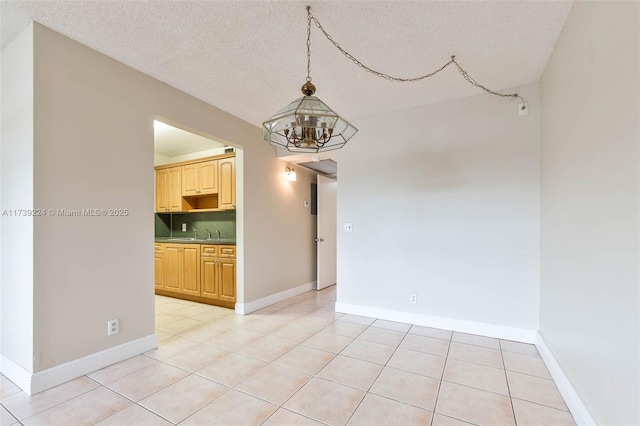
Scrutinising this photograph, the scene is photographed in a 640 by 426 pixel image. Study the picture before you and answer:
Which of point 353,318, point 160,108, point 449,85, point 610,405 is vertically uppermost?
point 449,85

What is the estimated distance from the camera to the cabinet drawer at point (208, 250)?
13.4ft

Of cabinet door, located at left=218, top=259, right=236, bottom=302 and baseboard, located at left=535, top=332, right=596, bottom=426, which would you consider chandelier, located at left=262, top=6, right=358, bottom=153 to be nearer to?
baseboard, located at left=535, top=332, right=596, bottom=426

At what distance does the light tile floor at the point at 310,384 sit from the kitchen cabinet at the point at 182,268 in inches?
47.2

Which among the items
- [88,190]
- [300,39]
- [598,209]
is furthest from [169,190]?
[598,209]

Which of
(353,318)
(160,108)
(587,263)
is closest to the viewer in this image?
(587,263)

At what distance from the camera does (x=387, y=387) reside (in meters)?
2.04

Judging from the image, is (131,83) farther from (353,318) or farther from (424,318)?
(424,318)

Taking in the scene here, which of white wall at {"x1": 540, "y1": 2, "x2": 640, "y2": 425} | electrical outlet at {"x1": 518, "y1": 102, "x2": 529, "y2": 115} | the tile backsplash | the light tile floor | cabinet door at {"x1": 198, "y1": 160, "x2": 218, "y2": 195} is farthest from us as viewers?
the tile backsplash

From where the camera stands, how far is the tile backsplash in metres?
4.93

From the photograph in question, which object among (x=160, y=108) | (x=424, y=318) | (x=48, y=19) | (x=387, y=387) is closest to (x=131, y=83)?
(x=160, y=108)

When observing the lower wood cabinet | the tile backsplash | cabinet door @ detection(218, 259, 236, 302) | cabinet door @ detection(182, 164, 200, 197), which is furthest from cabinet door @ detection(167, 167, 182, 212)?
cabinet door @ detection(218, 259, 236, 302)

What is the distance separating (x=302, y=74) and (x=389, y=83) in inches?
34.5

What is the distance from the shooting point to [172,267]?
4504mm

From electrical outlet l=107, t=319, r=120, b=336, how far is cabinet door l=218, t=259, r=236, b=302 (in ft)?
5.12
